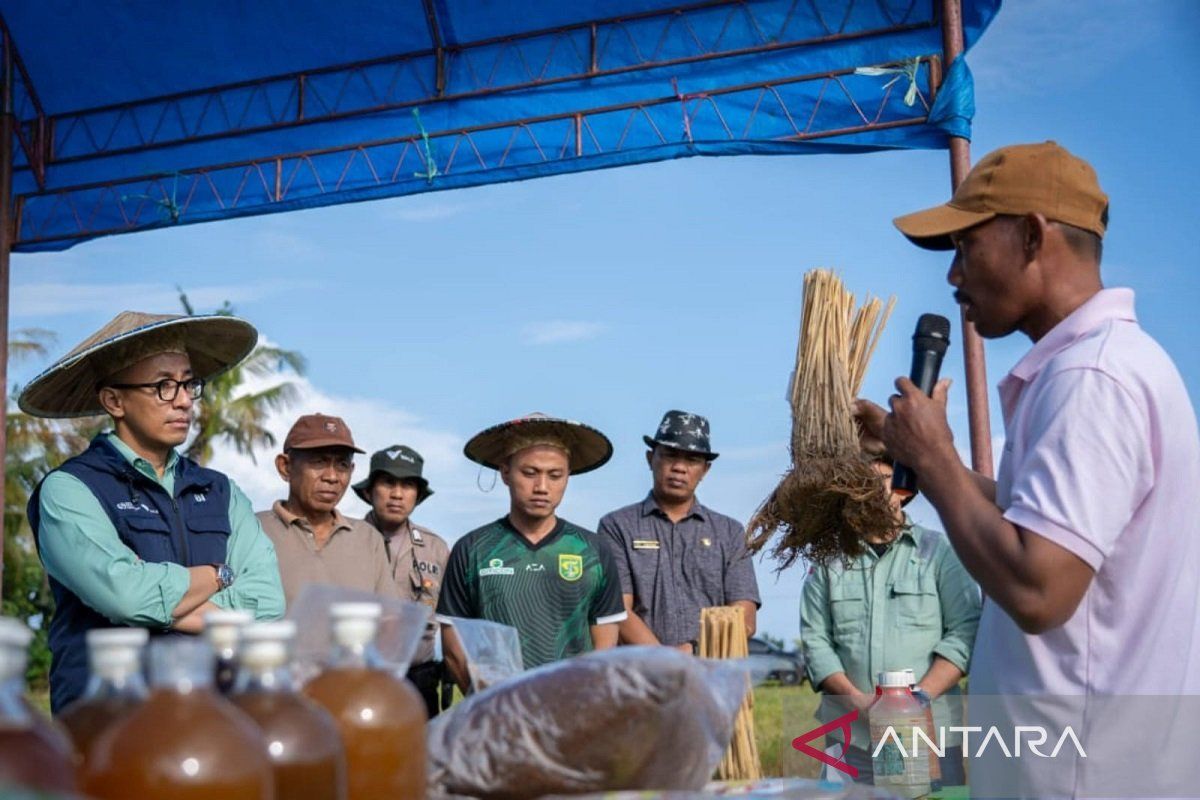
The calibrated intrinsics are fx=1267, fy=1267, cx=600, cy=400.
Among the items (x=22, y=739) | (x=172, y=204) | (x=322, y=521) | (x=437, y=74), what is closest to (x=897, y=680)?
(x=22, y=739)

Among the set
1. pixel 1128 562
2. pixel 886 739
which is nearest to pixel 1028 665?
pixel 1128 562

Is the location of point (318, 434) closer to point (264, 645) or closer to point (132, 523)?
point (132, 523)

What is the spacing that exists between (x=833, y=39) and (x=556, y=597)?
128 inches

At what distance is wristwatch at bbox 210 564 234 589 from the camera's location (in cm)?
295

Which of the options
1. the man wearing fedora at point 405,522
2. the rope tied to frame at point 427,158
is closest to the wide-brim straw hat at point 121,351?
the man wearing fedora at point 405,522

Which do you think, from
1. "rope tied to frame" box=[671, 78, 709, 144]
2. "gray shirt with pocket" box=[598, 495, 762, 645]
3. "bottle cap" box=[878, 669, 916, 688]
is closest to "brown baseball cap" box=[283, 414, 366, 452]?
"gray shirt with pocket" box=[598, 495, 762, 645]

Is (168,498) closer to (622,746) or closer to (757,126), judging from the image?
(622,746)

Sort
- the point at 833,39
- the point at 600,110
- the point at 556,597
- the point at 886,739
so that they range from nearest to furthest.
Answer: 1. the point at 886,739
2. the point at 556,597
3. the point at 833,39
4. the point at 600,110

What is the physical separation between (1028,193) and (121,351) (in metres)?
2.07

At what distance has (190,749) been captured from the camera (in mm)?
860

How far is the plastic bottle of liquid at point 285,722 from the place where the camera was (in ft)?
3.19

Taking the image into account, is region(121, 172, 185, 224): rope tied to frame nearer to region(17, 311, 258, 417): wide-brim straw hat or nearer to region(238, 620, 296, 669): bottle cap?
region(17, 311, 258, 417): wide-brim straw hat

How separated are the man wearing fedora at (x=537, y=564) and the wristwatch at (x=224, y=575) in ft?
4.68

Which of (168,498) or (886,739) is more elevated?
(168,498)
